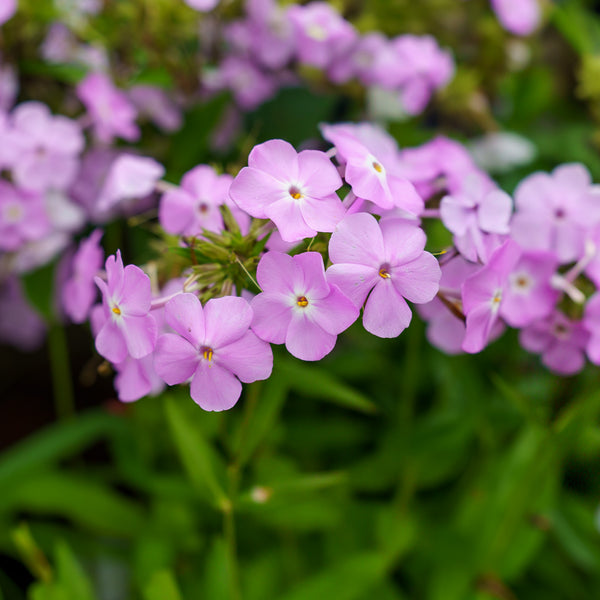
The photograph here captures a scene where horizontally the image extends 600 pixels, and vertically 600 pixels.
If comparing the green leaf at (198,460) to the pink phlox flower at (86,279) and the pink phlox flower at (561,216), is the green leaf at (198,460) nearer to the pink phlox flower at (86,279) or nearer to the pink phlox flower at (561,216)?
the pink phlox flower at (86,279)

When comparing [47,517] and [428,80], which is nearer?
[428,80]

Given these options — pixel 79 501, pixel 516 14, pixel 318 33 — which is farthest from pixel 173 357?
pixel 516 14

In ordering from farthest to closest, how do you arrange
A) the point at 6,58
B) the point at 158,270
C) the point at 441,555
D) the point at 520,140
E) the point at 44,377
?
the point at 44,377, the point at 520,140, the point at 6,58, the point at 441,555, the point at 158,270

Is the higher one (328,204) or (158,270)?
(328,204)

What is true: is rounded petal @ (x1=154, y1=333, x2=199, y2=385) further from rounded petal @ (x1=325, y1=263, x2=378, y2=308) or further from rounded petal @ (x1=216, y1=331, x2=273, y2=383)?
rounded petal @ (x1=325, y1=263, x2=378, y2=308)

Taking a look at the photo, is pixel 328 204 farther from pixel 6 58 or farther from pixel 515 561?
pixel 6 58

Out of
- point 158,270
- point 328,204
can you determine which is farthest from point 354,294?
point 158,270

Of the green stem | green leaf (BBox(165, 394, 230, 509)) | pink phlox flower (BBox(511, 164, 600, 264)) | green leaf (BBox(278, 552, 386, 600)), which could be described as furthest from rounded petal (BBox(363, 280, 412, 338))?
the green stem
